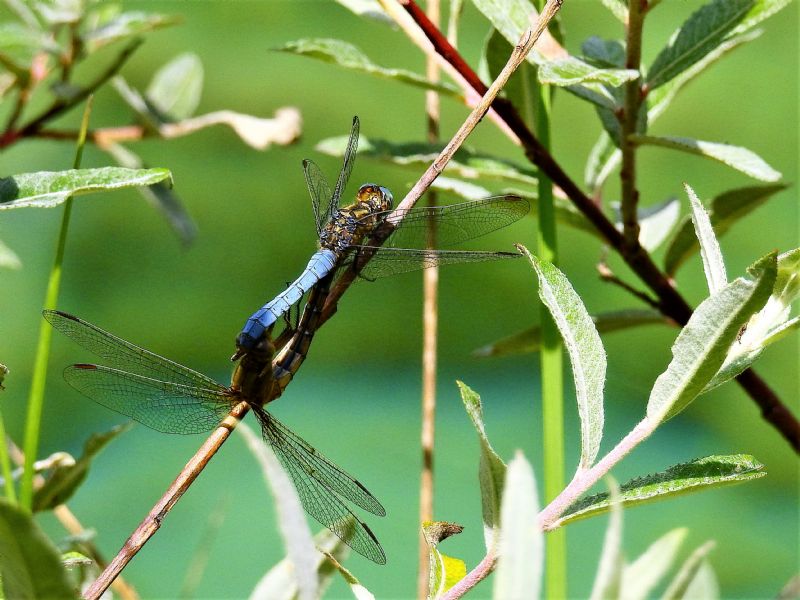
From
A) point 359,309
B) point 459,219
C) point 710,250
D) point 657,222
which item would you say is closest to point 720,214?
point 657,222

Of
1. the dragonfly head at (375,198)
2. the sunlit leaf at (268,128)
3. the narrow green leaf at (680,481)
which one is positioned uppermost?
the sunlit leaf at (268,128)

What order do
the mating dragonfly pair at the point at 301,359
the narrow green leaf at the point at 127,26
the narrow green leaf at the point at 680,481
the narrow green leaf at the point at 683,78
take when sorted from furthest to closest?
the narrow green leaf at the point at 127,26, the narrow green leaf at the point at 683,78, the mating dragonfly pair at the point at 301,359, the narrow green leaf at the point at 680,481

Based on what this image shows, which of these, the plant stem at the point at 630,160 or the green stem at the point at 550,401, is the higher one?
the plant stem at the point at 630,160

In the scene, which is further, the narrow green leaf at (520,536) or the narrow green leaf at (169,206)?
the narrow green leaf at (169,206)

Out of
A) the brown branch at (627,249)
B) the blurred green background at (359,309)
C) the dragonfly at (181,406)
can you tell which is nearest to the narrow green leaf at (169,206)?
the dragonfly at (181,406)

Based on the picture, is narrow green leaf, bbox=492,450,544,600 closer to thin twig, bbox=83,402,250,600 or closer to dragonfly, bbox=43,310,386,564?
thin twig, bbox=83,402,250,600

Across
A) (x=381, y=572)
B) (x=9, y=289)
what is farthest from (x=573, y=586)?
(x=9, y=289)

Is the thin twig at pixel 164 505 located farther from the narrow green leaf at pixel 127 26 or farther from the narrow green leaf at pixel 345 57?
the narrow green leaf at pixel 127 26
